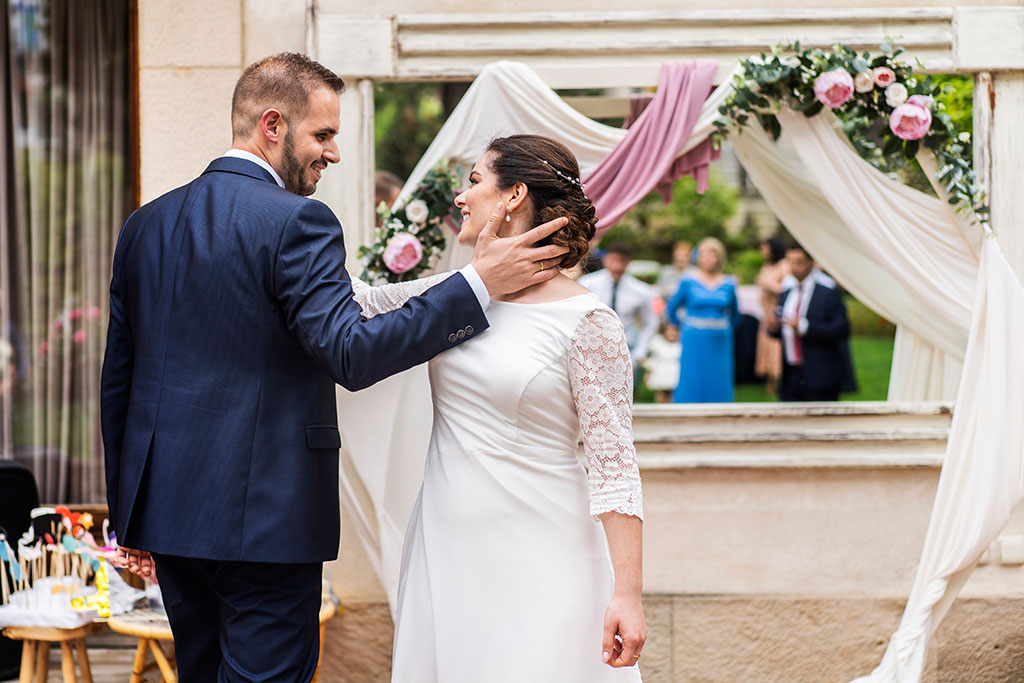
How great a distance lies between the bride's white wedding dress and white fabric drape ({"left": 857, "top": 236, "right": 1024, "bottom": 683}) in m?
1.80

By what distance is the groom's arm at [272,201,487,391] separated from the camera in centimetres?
231

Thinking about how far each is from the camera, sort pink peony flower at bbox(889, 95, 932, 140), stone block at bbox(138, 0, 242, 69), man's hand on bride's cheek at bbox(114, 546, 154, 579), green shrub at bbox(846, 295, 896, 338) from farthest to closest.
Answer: green shrub at bbox(846, 295, 896, 338) → stone block at bbox(138, 0, 242, 69) → pink peony flower at bbox(889, 95, 932, 140) → man's hand on bride's cheek at bbox(114, 546, 154, 579)

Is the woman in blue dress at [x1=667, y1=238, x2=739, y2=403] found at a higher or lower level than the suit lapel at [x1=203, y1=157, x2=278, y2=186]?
lower

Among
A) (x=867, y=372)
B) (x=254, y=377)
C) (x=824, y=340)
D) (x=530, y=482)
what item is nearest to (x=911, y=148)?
(x=530, y=482)

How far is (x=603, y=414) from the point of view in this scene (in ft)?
7.86

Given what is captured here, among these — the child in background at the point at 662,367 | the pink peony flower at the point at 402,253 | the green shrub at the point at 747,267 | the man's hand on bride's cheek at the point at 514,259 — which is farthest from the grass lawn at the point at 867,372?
the man's hand on bride's cheek at the point at 514,259

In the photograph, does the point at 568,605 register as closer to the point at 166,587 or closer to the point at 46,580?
the point at 166,587

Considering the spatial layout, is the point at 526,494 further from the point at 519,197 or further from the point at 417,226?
the point at 417,226

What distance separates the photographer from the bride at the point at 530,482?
2.41m

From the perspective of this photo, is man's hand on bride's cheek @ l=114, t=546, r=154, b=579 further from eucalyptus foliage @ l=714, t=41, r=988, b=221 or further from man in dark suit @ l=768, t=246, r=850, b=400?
man in dark suit @ l=768, t=246, r=850, b=400

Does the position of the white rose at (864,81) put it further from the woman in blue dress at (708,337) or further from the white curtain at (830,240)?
the woman in blue dress at (708,337)

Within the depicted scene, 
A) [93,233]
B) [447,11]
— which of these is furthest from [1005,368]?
[93,233]

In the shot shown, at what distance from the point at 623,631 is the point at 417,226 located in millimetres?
2182

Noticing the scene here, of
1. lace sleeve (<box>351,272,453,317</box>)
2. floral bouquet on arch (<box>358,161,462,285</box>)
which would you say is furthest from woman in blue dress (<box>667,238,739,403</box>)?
A: lace sleeve (<box>351,272,453,317</box>)
